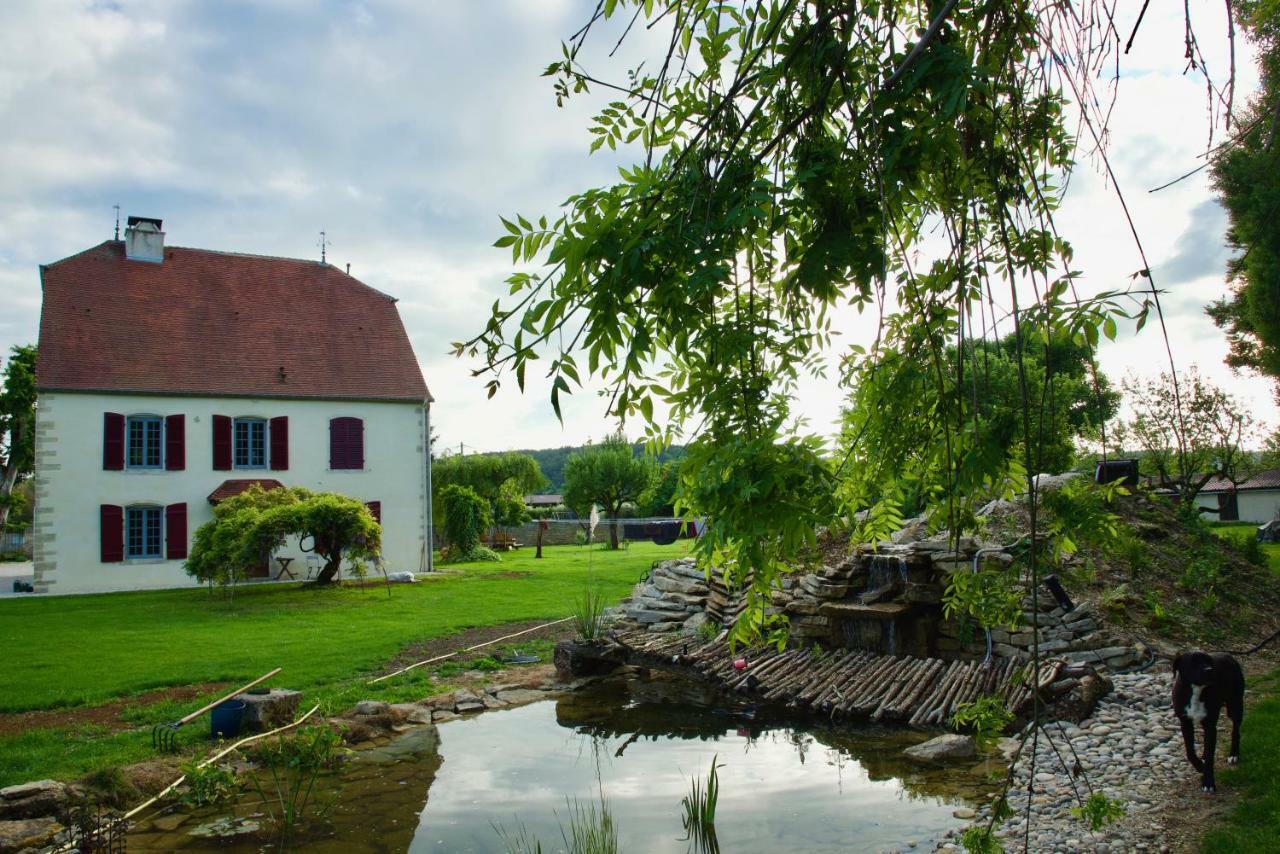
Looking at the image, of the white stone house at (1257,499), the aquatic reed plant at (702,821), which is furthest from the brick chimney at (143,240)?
the white stone house at (1257,499)

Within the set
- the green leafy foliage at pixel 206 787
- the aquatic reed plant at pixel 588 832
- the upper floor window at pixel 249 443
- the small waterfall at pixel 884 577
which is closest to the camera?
→ the aquatic reed plant at pixel 588 832

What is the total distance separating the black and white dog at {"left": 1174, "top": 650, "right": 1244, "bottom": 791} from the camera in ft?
18.9

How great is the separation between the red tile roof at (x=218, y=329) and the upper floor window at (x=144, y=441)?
3.06 feet

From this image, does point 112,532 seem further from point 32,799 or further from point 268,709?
point 32,799

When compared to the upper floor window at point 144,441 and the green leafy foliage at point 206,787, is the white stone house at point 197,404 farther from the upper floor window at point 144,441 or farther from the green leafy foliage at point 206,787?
the green leafy foliage at point 206,787

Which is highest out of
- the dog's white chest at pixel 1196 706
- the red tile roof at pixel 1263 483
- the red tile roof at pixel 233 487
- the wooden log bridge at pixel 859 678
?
the red tile roof at pixel 233 487

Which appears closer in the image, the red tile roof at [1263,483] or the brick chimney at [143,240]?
the brick chimney at [143,240]

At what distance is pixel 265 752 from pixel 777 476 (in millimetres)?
6726

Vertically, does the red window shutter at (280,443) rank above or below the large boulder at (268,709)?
above

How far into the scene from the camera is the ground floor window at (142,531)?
22297 millimetres

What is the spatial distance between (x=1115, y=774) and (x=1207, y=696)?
962mm

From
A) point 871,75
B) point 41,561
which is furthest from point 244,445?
point 871,75

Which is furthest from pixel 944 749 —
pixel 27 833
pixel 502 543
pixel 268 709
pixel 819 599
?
pixel 502 543

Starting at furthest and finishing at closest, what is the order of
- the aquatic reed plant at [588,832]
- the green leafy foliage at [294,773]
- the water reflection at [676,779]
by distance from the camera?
the green leafy foliage at [294,773] < the water reflection at [676,779] < the aquatic reed plant at [588,832]
